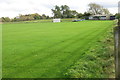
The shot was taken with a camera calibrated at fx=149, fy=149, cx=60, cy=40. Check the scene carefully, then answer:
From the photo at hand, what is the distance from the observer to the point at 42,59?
489 cm

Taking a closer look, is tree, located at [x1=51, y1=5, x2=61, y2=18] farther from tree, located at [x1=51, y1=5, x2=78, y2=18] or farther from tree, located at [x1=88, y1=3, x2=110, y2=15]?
tree, located at [x1=88, y1=3, x2=110, y2=15]

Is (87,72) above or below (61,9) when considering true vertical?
below

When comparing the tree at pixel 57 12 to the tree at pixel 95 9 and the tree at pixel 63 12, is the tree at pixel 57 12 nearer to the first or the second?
the tree at pixel 63 12

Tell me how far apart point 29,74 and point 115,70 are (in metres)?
2.05

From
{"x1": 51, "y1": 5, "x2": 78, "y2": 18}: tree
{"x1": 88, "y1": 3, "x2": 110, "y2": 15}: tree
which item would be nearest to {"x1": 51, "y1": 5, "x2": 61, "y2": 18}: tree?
{"x1": 51, "y1": 5, "x2": 78, "y2": 18}: tree

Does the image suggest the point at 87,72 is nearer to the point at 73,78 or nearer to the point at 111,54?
the point at 73,78

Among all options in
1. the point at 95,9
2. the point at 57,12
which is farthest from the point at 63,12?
the point at 95,9

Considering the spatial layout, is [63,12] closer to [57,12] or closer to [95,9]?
[57,12]

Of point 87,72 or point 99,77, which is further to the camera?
point 87,72

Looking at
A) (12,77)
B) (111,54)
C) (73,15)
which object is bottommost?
(12,77)

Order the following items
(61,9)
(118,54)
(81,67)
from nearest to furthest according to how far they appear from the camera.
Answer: (81,67)
(118,54)
(61,9)

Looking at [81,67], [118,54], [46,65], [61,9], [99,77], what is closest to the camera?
[99,77]

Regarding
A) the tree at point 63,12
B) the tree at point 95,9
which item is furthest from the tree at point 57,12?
the tree at point 95,9

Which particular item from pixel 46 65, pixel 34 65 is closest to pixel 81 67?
pixel 46 65
